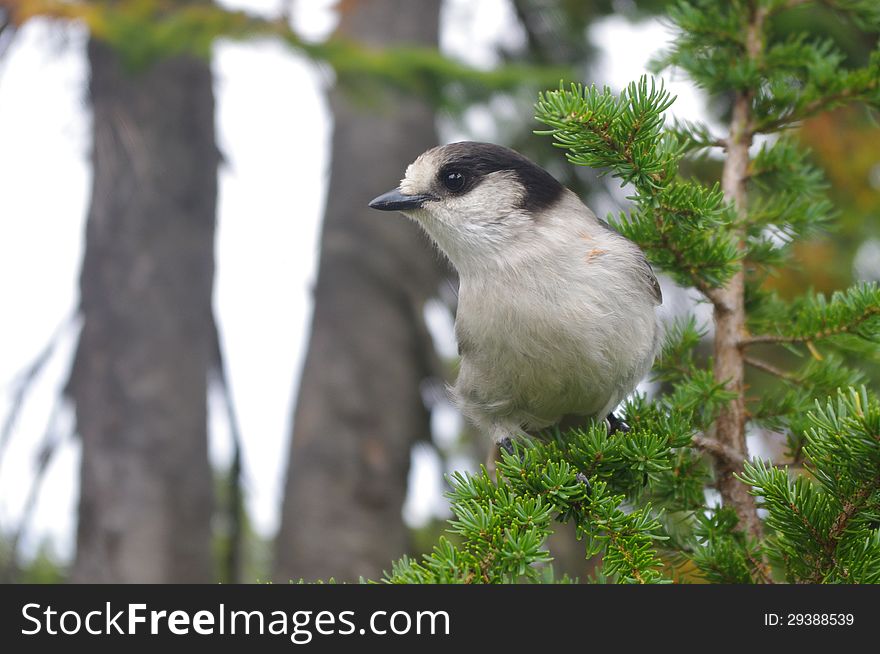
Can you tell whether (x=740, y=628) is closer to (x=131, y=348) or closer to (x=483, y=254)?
(x=483, y=254)

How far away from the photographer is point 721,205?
231 cm

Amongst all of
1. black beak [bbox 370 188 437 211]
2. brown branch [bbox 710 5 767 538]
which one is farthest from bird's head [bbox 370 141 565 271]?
brown branch [bbox 710 5 767 538]

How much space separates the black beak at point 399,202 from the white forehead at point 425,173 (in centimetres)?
3

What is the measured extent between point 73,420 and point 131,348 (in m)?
0.49

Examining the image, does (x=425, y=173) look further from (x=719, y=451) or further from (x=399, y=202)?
(x=719, y=451)

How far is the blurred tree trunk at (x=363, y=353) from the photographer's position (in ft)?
16.4

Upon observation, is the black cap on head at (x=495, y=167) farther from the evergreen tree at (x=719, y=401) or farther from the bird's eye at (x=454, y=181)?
the evergreen tree at (x=719, y=401)

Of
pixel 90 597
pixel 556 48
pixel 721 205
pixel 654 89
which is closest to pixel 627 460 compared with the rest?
pixel 721 205

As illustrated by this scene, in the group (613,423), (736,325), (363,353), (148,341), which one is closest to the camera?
(736,325)

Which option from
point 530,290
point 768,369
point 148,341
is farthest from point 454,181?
point 148,341

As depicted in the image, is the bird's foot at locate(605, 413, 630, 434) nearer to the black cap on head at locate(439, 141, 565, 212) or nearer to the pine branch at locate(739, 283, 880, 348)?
the pine branch at locate(739, 283, 880, 348)

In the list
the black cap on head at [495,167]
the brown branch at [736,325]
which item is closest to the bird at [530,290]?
the black cap on head at [495,167]

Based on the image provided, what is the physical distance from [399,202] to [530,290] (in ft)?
1.70

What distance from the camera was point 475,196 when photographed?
2.72 m
